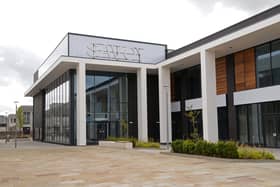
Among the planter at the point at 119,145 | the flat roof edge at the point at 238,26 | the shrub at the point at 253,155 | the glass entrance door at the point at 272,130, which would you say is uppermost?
the flat roof edge at the point at 238,26

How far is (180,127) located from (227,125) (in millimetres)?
7556

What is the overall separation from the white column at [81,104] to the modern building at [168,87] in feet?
0.28

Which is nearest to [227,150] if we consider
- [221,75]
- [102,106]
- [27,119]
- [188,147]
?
[188,147]

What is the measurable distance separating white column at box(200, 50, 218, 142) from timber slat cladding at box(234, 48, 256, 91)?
1.79 m

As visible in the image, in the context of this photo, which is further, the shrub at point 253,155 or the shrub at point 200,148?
the shrub at point 200,148

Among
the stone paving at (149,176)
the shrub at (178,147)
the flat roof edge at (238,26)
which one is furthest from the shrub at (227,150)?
the flat roof edge at (238,26)

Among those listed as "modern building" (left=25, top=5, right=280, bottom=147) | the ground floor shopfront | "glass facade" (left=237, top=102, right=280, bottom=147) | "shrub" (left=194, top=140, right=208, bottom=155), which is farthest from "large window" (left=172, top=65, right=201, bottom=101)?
"shrub" (left=194, top=140, right=208, bottom=155)

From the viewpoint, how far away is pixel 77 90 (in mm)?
31438

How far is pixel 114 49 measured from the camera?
33.8 meters

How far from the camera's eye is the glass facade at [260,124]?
76.0 feet

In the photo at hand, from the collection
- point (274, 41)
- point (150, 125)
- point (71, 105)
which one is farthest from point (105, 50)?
point (274, 41)

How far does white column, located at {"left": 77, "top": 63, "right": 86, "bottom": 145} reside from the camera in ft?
98.8

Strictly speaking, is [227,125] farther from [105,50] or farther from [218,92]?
[105,50]

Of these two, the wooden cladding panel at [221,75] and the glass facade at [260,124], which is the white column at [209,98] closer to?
the wooden cladding panel at [221,75]
